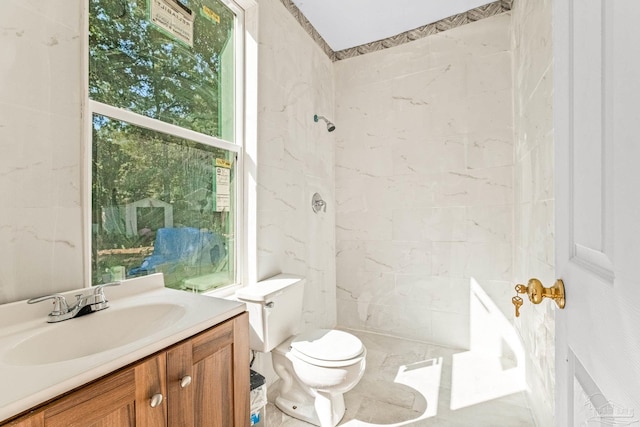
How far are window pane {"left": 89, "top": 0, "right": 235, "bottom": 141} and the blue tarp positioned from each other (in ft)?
1.87

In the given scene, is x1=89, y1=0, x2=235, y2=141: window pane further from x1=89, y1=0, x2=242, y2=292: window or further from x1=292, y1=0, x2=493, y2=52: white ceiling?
x1=292, y1=0, x2=493, y2=52: white ceiling

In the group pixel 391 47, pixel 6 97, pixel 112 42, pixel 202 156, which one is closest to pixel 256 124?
pixel 202 156

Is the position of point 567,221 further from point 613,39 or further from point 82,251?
point 82,251

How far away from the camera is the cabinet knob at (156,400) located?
71 cm

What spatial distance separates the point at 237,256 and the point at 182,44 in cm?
121

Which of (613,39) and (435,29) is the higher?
(435,29)

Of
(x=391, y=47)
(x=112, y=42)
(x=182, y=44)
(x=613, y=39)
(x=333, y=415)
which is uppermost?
(x=391, y=47)

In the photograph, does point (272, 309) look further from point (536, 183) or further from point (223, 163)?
point (536, 183)

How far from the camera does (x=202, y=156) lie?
5.16ft

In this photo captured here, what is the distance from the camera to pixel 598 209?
465mm

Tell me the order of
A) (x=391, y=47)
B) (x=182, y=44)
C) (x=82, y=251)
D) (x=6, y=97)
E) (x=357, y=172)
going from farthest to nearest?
(x=357, y=172) → (x=391, y=47) → (x=182, y=44) → (x=82, y=251) → (x=6, y=97)

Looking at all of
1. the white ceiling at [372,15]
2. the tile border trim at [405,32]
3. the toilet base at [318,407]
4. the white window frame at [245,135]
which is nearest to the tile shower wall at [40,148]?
the white window frame at [245,135]

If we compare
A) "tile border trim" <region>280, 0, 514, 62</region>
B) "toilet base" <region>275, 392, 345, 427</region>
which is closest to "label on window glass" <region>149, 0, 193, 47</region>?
"tile border trim" <region>280, 0, 514, 62</region>

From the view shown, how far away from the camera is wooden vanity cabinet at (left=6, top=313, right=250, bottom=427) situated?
587 mm
